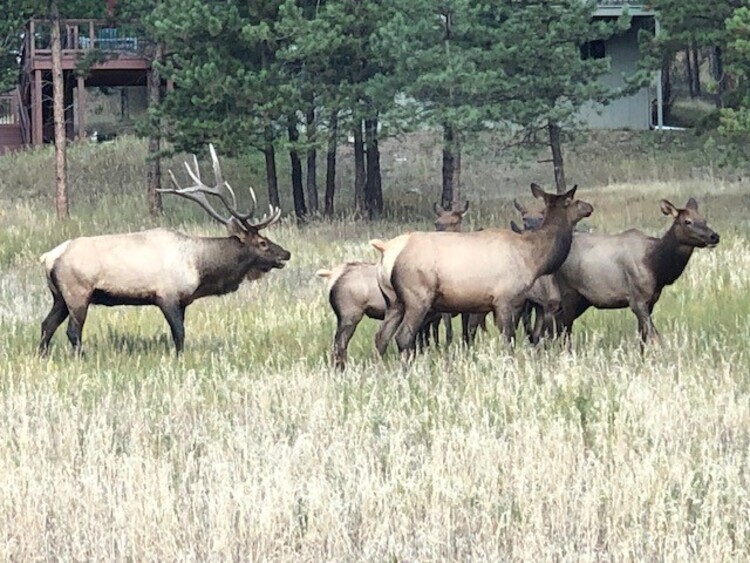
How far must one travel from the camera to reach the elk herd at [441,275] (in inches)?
432

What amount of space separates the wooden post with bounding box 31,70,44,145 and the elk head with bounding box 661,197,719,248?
2724 cm

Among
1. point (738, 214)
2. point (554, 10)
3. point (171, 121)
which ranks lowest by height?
point (738, 214)

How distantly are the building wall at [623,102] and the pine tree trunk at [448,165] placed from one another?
40.0 feet

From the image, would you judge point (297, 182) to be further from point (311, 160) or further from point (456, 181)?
point (456, 181)

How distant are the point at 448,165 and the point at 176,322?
53.0 feet

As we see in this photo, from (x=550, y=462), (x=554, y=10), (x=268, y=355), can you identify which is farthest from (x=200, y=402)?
(x=554, y=10)

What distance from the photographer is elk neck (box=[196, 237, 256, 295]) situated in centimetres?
1280

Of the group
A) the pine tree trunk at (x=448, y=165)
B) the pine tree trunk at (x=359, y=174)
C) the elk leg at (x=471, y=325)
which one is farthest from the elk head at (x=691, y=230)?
the pine tree trunk at (x=359, y=174)

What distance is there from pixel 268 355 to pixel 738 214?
54.4ft

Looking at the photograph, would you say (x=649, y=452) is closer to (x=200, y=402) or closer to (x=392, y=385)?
(x=392, y=385)

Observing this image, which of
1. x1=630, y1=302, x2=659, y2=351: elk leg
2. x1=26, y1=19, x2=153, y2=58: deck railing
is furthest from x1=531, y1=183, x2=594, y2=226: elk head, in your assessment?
x1=26, y1=19, x2=153, y2=58: deck railing

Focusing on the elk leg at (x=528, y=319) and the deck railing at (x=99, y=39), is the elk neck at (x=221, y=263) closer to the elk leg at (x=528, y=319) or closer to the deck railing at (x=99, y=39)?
the elk leg at (x=528, y=319)

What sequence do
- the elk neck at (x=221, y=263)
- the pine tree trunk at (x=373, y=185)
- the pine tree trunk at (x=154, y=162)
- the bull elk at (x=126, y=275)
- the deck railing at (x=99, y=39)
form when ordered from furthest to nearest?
the deck railing at (x=99, y=39)
the pine tree trunk at (x=373, y=185)
the pine tree trunk at (x=154, y=162)
the elk neck at (x=221, y=263)
the bull elk at (x=126, y=275)

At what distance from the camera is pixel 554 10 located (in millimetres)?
26297
